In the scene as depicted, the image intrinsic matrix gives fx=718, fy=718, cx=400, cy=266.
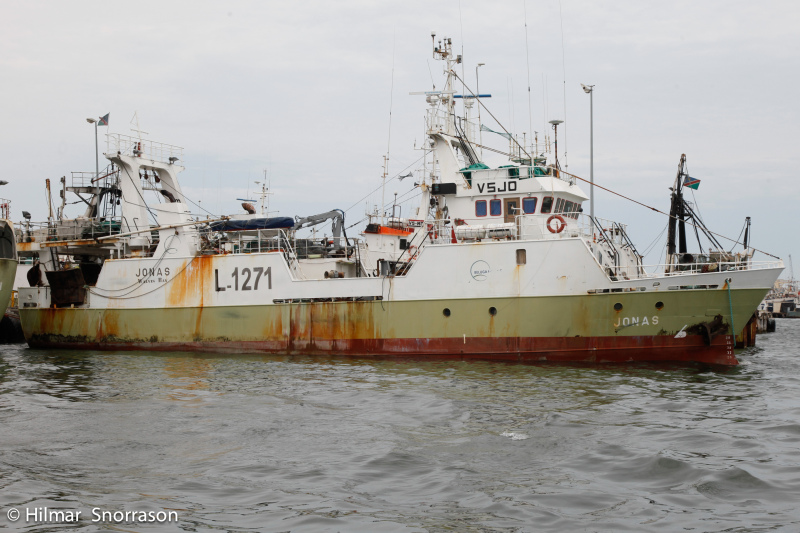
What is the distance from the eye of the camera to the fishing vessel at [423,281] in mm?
20594

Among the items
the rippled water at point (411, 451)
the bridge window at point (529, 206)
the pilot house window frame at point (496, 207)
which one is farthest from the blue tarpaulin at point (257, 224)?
the bridge window at point (529, 206)

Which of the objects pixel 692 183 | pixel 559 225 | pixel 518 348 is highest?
pixel 692 183

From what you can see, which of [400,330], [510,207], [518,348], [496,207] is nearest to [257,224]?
[400,330]

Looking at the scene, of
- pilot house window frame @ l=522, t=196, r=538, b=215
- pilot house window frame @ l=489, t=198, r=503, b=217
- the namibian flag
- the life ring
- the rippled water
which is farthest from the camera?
the namibian flag

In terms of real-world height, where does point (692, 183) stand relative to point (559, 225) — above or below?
above

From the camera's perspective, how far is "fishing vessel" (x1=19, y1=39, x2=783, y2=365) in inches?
811

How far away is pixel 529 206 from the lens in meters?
23.5

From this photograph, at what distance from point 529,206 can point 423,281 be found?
4.38 m

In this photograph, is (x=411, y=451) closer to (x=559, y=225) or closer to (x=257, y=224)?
(x=559, y=225)

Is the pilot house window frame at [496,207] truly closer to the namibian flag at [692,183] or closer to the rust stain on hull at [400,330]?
the rust stain on hull at [400,330]

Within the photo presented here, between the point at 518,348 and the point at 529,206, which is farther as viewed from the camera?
the point at 529,206

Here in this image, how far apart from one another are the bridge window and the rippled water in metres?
6.88

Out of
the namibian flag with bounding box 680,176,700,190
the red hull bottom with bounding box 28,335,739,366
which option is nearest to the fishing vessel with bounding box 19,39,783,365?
the red hull bottom with bounding box 28,335,739,366

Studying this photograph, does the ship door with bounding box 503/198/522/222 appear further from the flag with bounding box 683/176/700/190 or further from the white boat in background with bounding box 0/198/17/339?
the white boat in background with bounding box 0/198/17/339
